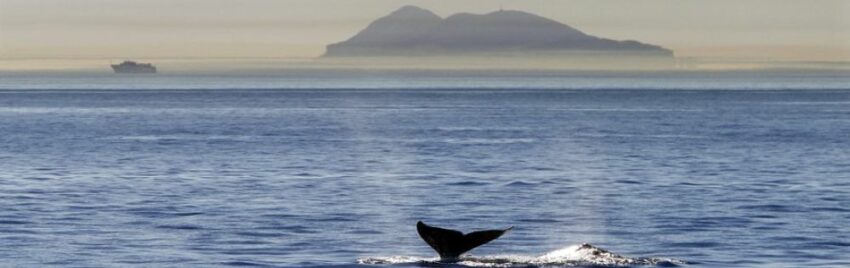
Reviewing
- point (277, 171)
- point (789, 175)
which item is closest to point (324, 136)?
point (277, 171)

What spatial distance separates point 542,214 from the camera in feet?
128

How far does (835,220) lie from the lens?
3634cm

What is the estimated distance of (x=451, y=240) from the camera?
27422mm

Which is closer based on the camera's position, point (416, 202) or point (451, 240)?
point (451, 240)

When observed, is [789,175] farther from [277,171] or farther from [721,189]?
[277,171]

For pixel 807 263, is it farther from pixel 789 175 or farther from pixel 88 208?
pixel 789 175

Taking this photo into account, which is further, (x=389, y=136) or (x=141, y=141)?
(x=389, y=136)

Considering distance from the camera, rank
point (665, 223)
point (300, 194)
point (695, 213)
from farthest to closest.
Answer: point (300, 194) → point (695, 213) → point (665, 223)

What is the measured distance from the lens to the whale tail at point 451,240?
88.0ft

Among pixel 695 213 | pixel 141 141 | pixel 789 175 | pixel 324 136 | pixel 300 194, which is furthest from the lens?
pixel 324 136

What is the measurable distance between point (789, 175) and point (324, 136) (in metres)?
46.9

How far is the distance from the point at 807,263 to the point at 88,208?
18.5 meters

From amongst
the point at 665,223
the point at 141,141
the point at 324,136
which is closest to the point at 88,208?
the point at 665,223

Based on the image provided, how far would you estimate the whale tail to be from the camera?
88.0 feet
